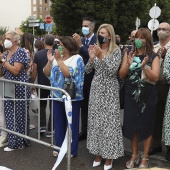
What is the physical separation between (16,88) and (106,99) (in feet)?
4.71

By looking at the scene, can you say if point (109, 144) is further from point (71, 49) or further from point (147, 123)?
point (71, 49)

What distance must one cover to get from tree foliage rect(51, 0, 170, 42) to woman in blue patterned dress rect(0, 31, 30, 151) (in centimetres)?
1910

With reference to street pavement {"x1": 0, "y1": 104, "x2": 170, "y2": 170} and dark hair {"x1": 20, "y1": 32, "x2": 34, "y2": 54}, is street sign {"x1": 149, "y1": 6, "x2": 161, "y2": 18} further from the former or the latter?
street pavement {"x1": 0, "y1": 104, "x2": 170, "y2": 170}

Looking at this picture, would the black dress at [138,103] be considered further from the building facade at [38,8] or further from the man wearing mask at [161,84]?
the building facade at [38,8]

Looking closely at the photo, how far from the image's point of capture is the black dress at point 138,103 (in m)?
3.63

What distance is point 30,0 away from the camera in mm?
95688

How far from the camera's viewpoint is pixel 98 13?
23.3 metres

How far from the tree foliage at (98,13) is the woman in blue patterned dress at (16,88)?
62.7 ft

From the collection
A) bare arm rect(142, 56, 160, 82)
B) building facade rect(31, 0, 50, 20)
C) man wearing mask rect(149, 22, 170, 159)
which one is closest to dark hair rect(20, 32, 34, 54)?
man wearing mask rect(149, 22, 170, 159)

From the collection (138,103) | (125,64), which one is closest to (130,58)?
(125,64)

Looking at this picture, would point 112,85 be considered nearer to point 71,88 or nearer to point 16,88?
point 71,88

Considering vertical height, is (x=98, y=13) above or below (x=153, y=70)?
above

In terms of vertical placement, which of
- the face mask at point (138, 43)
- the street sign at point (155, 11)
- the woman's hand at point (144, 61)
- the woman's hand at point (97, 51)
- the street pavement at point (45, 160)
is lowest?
the street pavement at point (45, 160)

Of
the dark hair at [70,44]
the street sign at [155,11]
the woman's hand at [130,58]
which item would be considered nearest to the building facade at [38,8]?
the street sign at [155,11]
